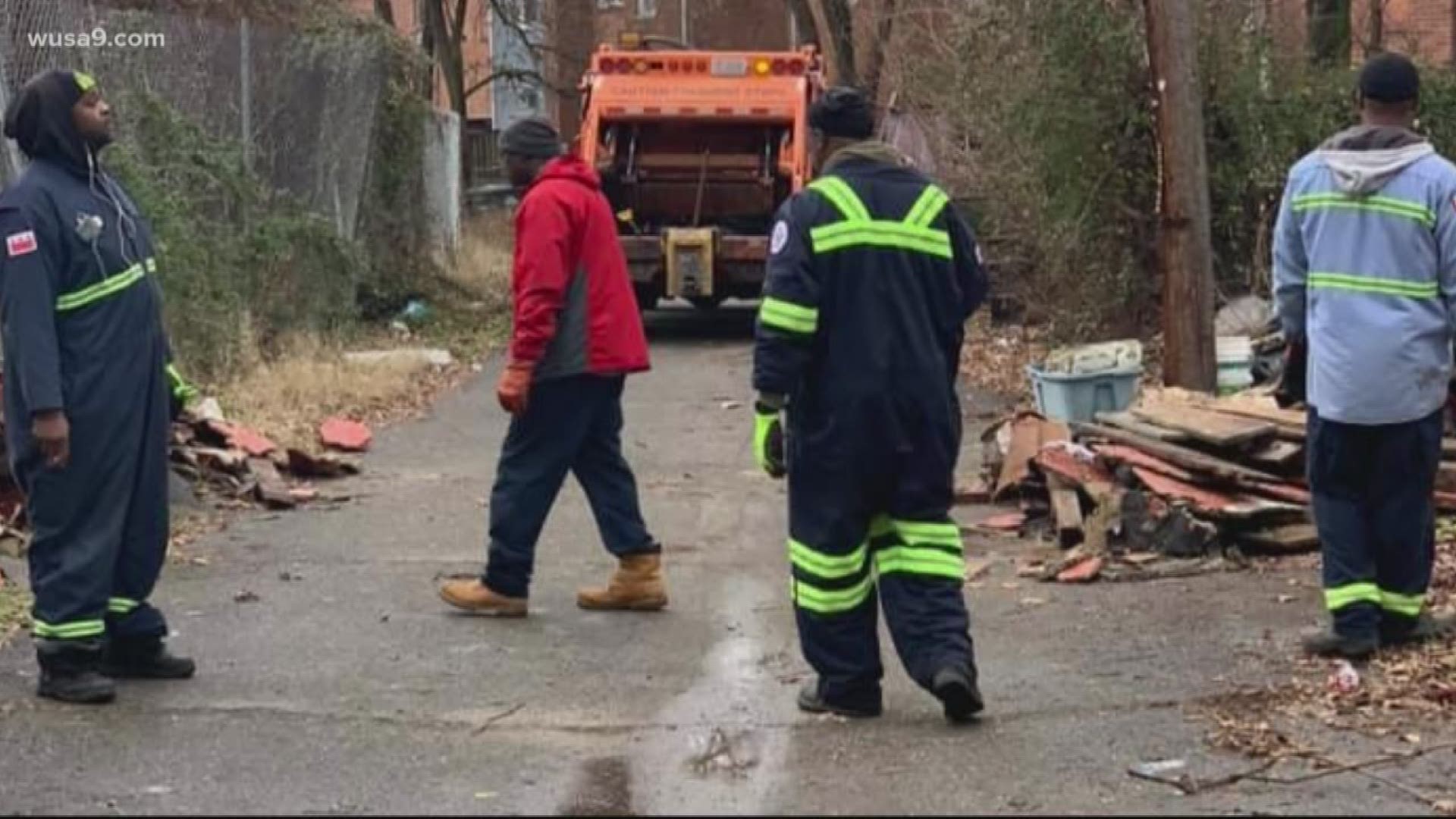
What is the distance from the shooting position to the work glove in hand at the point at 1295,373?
22.6 ft

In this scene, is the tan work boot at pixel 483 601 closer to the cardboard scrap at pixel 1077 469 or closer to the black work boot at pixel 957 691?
the black work boot at pixel 957 691

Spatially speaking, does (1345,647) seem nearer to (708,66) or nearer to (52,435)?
(52,435)

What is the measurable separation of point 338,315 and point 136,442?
34.9 feet

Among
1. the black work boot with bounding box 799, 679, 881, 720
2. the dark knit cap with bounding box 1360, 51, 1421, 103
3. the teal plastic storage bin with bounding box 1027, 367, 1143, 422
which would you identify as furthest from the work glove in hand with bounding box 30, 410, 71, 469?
the teal plastic storage bin with bounding box 1027, 367, 1143, 422

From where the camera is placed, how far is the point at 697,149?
18812mm

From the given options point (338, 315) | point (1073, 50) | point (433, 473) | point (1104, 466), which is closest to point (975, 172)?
point (1073, 50)

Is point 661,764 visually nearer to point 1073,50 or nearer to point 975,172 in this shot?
→ point 1073,50

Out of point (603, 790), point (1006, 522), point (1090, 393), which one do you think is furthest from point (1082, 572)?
point (1090, 393)

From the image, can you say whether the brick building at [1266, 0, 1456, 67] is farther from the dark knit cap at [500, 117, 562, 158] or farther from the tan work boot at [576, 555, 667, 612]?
the tan work boot at [576, 555, 667, 612]

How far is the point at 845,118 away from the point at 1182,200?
5.40m

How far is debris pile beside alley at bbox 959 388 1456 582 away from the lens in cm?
804

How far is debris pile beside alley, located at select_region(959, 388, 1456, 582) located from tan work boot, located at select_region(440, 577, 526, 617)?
207 centimetres

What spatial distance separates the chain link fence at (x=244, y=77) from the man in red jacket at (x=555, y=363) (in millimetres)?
4860

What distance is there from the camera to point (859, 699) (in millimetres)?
5848
